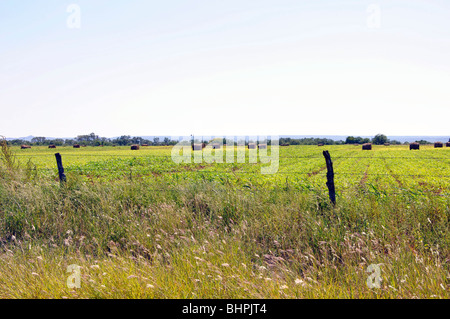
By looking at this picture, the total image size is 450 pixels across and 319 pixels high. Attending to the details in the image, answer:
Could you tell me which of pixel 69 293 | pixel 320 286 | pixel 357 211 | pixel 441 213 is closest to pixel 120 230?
pixel 69 293

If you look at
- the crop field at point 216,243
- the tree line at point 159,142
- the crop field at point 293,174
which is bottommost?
the crop field at point 293,174

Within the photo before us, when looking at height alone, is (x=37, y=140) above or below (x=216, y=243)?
above

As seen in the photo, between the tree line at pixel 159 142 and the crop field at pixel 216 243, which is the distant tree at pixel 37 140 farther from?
the crop field at pixel 216 243

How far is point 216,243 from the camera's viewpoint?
4043mm

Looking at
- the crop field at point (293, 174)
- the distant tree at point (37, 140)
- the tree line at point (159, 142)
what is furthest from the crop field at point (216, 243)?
the distant tree at point (37, 140)

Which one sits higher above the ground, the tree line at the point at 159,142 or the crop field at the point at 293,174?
the tree line at the point at 159,142

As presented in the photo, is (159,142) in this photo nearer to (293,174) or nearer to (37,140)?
(37,140)

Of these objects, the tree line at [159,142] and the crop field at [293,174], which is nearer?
the crop field at [293,174]

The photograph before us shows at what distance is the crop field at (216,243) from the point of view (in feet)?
10.0

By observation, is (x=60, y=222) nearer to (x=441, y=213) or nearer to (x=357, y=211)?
(x=357, y=211)

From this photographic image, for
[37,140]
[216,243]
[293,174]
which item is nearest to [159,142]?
[37,140]
